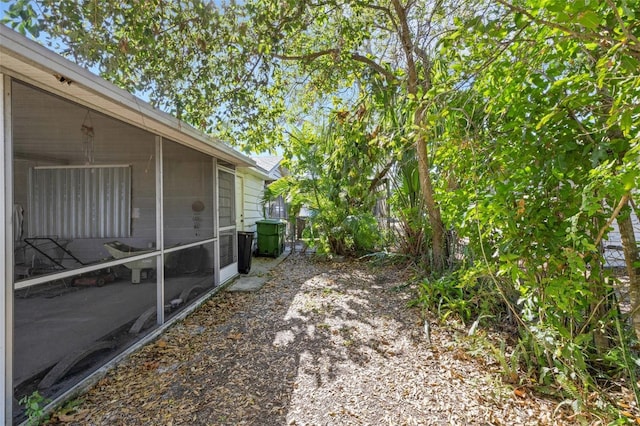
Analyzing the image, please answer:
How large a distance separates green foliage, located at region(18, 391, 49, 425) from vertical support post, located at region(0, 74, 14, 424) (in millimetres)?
108

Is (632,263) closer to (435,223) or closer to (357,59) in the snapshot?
(435,223)

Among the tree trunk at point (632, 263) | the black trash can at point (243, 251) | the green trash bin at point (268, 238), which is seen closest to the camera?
the tree trunk at point (632, 263)

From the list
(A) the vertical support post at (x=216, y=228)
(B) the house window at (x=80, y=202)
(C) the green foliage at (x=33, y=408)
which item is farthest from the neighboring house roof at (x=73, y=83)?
(C) the green foliage at (x=33, y=408)

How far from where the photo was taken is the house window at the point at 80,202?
352 cm

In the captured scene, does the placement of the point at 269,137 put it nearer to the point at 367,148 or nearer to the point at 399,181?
the point at 367,148

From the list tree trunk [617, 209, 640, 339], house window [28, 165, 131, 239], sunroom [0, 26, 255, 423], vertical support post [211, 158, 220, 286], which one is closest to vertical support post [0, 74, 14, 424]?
sunroom [0, 26, 255, 423]

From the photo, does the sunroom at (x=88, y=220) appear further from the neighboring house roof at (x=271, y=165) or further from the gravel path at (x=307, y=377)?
the neighboring house roof at (x=271, y=165)

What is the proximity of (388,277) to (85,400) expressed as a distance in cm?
501

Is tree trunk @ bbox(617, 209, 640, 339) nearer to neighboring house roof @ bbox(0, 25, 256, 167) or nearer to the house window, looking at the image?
neighboring house roof @ bbox(0, 25, 256, 167)

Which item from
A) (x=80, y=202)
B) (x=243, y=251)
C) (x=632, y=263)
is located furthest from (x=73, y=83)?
(x=243, y=251)

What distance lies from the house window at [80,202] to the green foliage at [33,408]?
1777 millimetres

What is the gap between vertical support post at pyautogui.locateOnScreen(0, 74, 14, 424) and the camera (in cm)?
195

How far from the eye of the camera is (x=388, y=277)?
6.21 metres

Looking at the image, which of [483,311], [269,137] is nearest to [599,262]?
[483,311]
